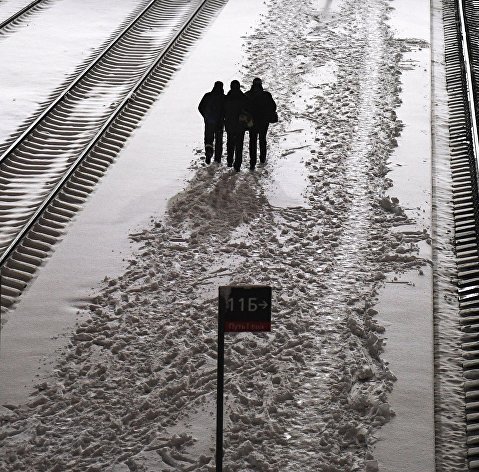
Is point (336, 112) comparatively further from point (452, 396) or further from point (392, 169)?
point (452, 396)

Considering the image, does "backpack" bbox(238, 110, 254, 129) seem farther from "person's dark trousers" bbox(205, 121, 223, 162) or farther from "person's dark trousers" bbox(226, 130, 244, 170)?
"person's dark trousers" bbox(205, 121, 223, 162)

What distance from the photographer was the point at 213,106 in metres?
16.3

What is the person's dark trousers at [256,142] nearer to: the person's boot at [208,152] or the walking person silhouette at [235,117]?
the walking person silhouette at [235,117]

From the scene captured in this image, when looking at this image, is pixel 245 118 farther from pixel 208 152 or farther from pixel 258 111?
pixel 208 152

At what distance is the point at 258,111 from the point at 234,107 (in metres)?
0.49

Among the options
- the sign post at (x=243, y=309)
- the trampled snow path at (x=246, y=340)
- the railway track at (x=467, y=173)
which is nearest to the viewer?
the sign post at (x=243, y=309)

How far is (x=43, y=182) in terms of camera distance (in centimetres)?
1605

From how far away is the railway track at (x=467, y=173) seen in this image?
11318 mm

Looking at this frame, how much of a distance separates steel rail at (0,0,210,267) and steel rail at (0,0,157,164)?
1.19 metres

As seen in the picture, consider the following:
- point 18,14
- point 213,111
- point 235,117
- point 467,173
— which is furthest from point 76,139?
point 18,14

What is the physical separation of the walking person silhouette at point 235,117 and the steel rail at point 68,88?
370 centimetres

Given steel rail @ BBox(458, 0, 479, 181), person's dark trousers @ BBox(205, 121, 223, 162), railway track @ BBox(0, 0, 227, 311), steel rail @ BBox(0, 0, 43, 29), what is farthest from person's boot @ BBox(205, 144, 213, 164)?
steel rail @ BBox(0, 0, 43, 29)

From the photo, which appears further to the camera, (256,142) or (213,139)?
(213,139)

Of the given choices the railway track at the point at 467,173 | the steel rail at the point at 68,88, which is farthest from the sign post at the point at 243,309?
the steel rail at the point at 68,88
